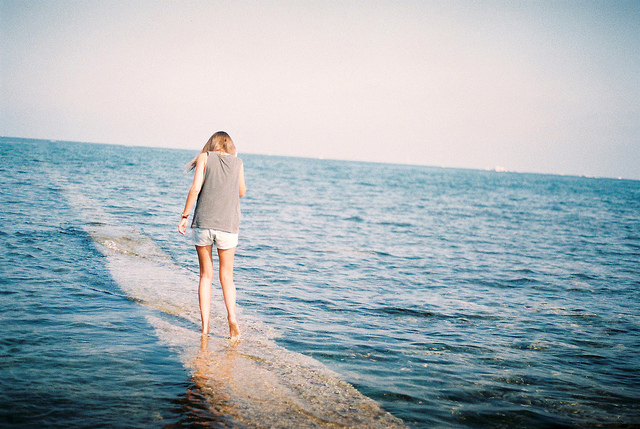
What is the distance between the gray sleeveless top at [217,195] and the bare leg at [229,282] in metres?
0.31

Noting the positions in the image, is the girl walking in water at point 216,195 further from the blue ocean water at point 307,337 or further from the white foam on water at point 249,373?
the blue ocean water at point 307,337

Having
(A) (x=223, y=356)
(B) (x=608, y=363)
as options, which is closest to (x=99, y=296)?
(A) (x=223, y=356)

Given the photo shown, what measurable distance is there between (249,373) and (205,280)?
122cm

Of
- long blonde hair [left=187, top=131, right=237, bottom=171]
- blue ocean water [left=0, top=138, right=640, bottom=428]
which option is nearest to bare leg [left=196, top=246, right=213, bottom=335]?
blue ocean water [left=0, top=138, right=640, bottom=428]

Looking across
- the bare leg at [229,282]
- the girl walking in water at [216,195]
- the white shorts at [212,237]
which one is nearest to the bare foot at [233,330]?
the bare leg at [229,282]

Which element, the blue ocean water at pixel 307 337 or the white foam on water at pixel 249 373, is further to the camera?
the blue ocean water at pixel 307 337

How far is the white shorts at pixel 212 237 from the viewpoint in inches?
183

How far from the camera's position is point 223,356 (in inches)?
179

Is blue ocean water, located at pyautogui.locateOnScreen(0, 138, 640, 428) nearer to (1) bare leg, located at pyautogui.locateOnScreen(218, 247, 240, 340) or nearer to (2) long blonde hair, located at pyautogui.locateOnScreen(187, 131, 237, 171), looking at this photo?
(1) bare leg, located at pyautogui.locateOnScreen(218, 247, 240, 340)

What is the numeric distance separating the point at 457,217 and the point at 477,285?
14.8 metres

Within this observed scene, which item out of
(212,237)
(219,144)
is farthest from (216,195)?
(219,144)

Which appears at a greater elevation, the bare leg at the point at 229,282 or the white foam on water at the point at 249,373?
the bare leg at the point at 229,282

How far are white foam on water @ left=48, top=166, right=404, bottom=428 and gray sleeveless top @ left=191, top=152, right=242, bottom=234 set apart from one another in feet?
4.33

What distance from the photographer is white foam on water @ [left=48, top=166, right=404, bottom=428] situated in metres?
3.56
